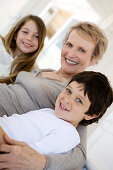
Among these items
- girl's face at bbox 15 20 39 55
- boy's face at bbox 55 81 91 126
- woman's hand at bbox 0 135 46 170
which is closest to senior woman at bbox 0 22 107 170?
woman's hand at bbox 0 135 46 170

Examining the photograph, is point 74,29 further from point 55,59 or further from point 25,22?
point 55,59

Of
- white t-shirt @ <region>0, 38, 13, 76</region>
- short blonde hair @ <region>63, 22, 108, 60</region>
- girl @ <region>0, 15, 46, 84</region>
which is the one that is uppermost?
short blonde hair @ <region>63, 22, 108, 60</region>

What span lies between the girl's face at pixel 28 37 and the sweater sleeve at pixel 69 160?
2.82ft

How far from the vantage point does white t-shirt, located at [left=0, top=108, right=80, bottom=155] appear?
89 cm

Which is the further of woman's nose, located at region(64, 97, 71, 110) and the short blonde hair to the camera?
the short blonde hair

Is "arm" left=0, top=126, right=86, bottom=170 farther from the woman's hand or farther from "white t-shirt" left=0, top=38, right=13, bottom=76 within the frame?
"white t-shirt" left=0, top=38, right=13, bottom=76

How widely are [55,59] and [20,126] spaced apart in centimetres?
278

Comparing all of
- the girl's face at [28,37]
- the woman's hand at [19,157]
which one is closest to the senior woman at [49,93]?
the woman's hand at [19,157]

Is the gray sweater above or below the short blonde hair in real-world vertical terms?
below

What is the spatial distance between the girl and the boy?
1.95 ft

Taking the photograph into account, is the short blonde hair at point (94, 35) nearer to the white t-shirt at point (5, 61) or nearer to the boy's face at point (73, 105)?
the boy's face at point (73, 105)

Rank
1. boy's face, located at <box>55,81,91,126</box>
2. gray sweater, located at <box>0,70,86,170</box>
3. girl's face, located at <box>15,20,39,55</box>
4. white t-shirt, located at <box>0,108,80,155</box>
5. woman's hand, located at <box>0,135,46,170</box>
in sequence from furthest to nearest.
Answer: girl's face, located at <box>15,20,39,55</box>
gray sweater, located at <box>0,70,86,170</box>
boy's face, located at <box>55,81,91,126</box>
white t-shirt, located at <box>0,108,80,155</box>
woman's hand, located at <box>0,135,46,170</box>

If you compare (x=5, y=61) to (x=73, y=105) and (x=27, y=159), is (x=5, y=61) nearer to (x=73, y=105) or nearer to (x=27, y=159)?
(x=73, y=105)

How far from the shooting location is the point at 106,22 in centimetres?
281
